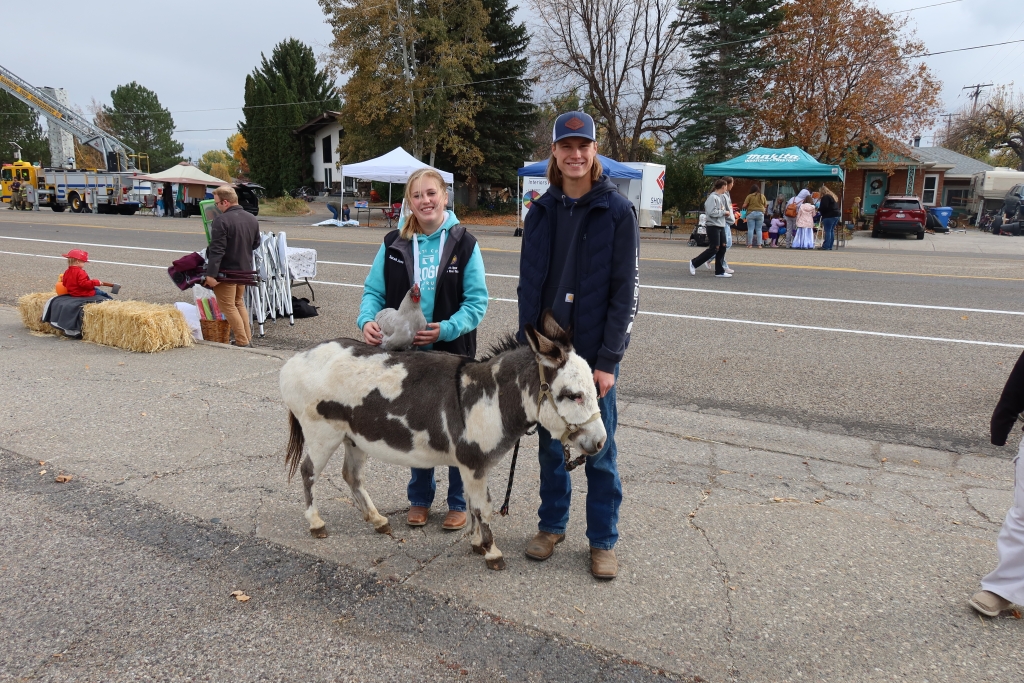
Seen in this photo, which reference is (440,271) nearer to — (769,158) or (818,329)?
(818,329)

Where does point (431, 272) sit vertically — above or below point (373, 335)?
above

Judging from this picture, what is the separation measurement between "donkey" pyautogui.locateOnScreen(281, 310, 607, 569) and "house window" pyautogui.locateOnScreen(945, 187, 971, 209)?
51617 mm

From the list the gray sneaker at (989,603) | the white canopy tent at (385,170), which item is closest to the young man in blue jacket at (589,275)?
the gray sneaker at (989,603)

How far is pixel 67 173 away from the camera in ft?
128

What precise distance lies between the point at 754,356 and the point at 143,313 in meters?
7.17

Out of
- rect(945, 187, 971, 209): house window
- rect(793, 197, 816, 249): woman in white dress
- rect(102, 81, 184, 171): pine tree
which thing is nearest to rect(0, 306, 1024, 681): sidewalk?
rect(793, 197, 816, 249): woman in white dress

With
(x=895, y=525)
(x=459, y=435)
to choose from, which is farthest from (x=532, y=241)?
(x=895, y=525)

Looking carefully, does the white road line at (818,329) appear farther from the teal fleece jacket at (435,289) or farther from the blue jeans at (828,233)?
the blue jeans at (828,233)

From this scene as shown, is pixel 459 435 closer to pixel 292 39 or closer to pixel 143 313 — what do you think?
pixel 143 313

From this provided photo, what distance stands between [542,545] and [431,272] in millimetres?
1605

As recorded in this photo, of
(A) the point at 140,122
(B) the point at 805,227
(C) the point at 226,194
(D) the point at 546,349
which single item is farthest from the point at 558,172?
(A) the point at 140,122

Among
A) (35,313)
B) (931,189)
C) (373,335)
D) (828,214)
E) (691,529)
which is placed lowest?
(691,529)

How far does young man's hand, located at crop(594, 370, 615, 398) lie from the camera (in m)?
3.22

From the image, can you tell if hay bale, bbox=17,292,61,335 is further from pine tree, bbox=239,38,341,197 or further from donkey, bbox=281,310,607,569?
pine tree, bbox=239,38,341,197
